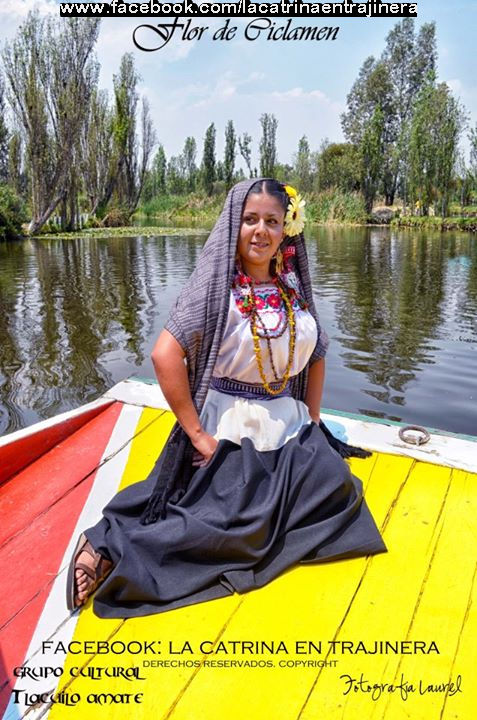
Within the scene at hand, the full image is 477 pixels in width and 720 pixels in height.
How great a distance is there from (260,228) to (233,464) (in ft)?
2.42

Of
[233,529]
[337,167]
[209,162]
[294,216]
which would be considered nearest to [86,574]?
[233,529]

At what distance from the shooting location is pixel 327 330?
681 centimetres

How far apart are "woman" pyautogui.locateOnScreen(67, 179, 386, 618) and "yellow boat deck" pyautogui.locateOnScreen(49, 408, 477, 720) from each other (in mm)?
70

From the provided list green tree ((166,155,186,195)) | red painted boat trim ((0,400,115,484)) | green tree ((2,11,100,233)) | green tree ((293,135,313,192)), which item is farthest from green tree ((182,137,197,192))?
red painted boat trim ((0,400,115,484))

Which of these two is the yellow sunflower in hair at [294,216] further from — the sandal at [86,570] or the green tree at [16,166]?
the green tree at [16,166]

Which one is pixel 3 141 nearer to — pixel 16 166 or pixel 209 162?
pixel 16 166

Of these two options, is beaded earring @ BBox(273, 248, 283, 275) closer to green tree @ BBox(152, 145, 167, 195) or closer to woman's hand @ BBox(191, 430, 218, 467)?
woman's hand @ BBox(191, 430, 218, 467)

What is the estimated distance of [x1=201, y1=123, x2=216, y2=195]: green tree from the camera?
130 ft

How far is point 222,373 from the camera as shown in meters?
1.78

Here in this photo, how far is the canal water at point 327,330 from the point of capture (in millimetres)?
4676

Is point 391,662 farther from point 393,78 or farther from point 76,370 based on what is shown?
point 393,78

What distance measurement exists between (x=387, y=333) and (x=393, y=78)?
105 feet

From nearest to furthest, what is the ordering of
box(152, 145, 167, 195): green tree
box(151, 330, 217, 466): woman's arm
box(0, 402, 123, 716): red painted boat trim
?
box(0, 402, 123, 716): red painted boat trim, box(151, 330, 217, 466): woman's arm, box(152, 145, 167, 195): green tree

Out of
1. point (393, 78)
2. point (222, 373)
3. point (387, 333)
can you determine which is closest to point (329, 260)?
point (387, 333)
